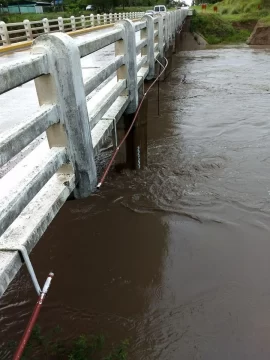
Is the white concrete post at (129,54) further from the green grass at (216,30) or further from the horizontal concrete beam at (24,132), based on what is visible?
the green grass at (216,30)

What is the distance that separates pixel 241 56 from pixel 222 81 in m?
8.97

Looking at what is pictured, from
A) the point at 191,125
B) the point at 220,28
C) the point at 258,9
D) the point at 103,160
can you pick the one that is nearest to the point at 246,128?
the point at 191,125

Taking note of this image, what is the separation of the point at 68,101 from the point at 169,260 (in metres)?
2.61

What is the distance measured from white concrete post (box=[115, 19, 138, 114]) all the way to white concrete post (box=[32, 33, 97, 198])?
6.74 ft

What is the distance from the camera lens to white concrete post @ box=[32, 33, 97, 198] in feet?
7.62

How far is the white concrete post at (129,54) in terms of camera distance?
444 centimetres

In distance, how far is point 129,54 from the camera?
465 centimetres

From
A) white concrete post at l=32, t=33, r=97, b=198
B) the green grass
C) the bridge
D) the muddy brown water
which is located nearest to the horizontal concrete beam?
the bridge

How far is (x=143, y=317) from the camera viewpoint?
3.66m

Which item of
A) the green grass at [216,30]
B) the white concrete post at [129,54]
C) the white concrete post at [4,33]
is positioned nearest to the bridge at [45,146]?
the white concrete post at [129,54]

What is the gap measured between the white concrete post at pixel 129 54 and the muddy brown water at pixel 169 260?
1.73 metres

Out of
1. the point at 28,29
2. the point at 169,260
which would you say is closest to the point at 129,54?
the point at 169,260

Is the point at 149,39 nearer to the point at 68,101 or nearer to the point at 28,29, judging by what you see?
the point at 68,101

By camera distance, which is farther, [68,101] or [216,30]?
[216,30]
